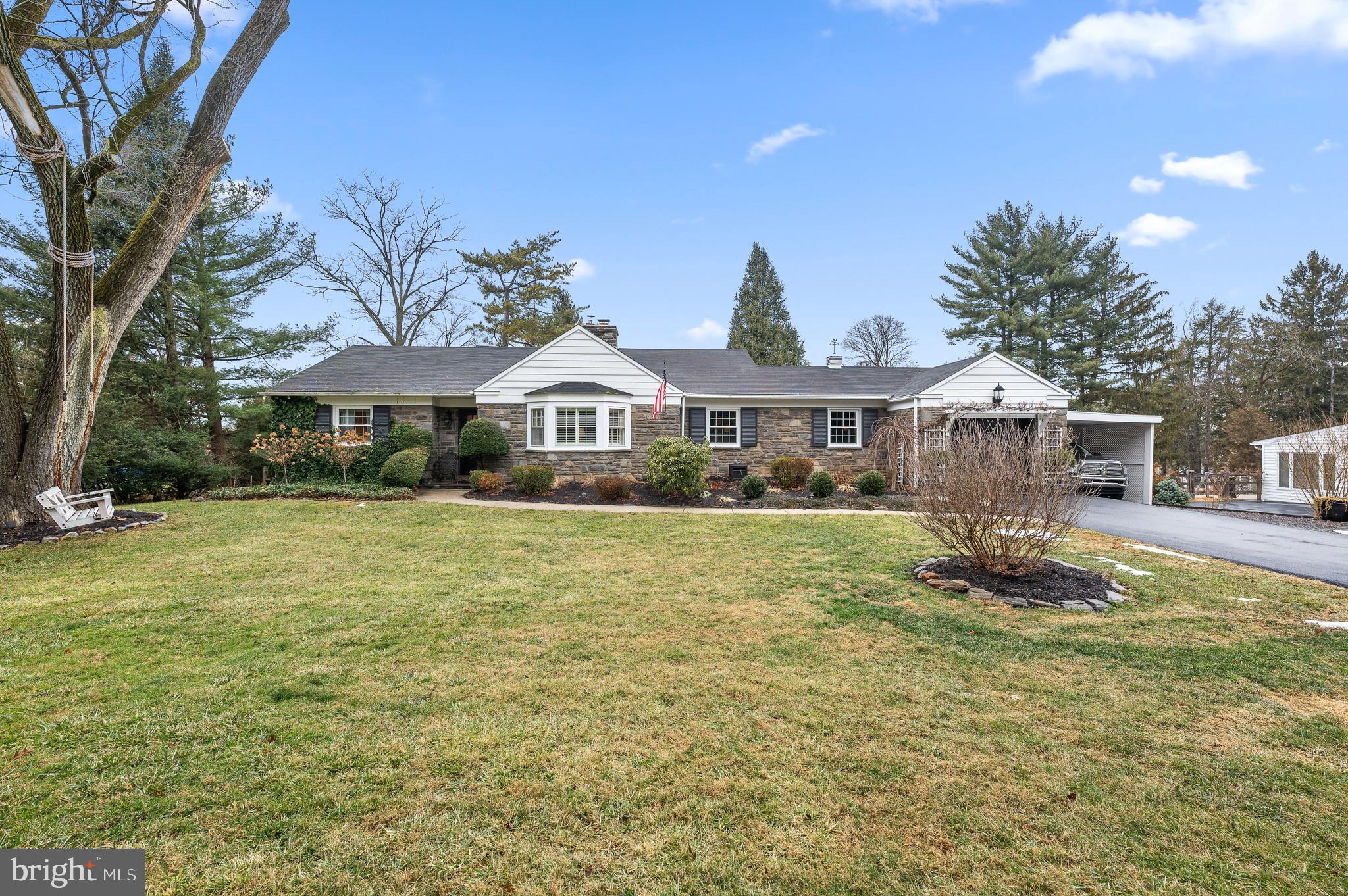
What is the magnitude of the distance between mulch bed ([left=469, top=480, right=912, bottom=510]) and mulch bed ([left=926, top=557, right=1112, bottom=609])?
573 centimetres

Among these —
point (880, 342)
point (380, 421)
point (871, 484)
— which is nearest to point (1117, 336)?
point (880, 342)

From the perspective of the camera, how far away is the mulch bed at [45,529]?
25.2 feet

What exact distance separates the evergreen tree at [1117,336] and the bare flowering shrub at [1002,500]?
86.8 ft

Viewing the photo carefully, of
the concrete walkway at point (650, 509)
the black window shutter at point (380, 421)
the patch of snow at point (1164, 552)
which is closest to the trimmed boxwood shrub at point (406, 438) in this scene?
the black window shutter at point (380, 421)

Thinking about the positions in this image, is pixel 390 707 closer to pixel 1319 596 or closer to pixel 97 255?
pixel 1319 596

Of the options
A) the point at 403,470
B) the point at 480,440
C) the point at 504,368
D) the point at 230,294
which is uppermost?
the point at 230,294

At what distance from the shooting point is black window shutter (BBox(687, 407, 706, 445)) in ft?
54.4

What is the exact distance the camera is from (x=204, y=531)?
8.49 m

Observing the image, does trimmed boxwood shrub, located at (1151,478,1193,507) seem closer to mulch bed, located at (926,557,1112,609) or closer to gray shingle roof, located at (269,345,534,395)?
mulch bed, located at (926,557,1112,609)

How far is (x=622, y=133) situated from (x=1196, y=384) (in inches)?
1206

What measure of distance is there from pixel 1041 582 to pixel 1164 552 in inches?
147

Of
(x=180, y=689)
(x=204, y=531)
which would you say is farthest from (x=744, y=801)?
(x=204, y=531)

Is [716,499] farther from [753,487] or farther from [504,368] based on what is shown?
[504,368]

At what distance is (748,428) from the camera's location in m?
16.6
